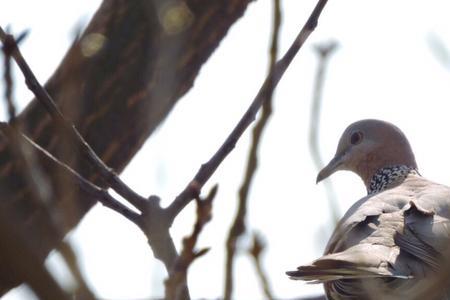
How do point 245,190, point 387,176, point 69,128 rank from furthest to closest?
point 387,176
point 69,128
point 245,190

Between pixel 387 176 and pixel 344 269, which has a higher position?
pixel 387 176

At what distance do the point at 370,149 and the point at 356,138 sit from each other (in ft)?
0.51

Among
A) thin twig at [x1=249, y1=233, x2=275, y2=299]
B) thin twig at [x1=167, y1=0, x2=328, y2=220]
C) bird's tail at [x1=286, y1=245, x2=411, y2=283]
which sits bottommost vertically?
bird's tail at [x1=286, y1=245, x2=411, y2=283]

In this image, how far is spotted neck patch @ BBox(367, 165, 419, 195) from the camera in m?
6.43

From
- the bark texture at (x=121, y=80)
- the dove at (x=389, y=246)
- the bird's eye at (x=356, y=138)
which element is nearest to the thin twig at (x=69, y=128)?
the dove at (x=389, y=246)

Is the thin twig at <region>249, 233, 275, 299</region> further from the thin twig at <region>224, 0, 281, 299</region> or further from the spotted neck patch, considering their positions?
the spotted neck patch

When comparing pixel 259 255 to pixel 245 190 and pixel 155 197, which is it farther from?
pixel 155 197

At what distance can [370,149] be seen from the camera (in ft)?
22.2

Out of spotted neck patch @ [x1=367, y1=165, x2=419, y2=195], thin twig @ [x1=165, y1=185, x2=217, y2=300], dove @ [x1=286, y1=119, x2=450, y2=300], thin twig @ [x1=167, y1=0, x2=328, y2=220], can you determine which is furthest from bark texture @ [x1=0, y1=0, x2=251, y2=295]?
spotted neck patch @ [x1=367, y1=165, x2=419, y2=195]

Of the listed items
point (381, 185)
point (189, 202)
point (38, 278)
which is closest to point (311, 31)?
point (189, 202)

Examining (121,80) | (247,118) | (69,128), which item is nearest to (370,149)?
(121,80)

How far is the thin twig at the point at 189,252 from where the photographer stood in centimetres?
170

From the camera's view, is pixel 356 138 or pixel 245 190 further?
pixel 356 138

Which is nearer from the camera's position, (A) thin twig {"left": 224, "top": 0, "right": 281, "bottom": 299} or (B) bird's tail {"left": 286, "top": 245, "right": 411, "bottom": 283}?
(A) thin twig {"left": 224, "top": 0, "right": 281, "bottom": 299}
